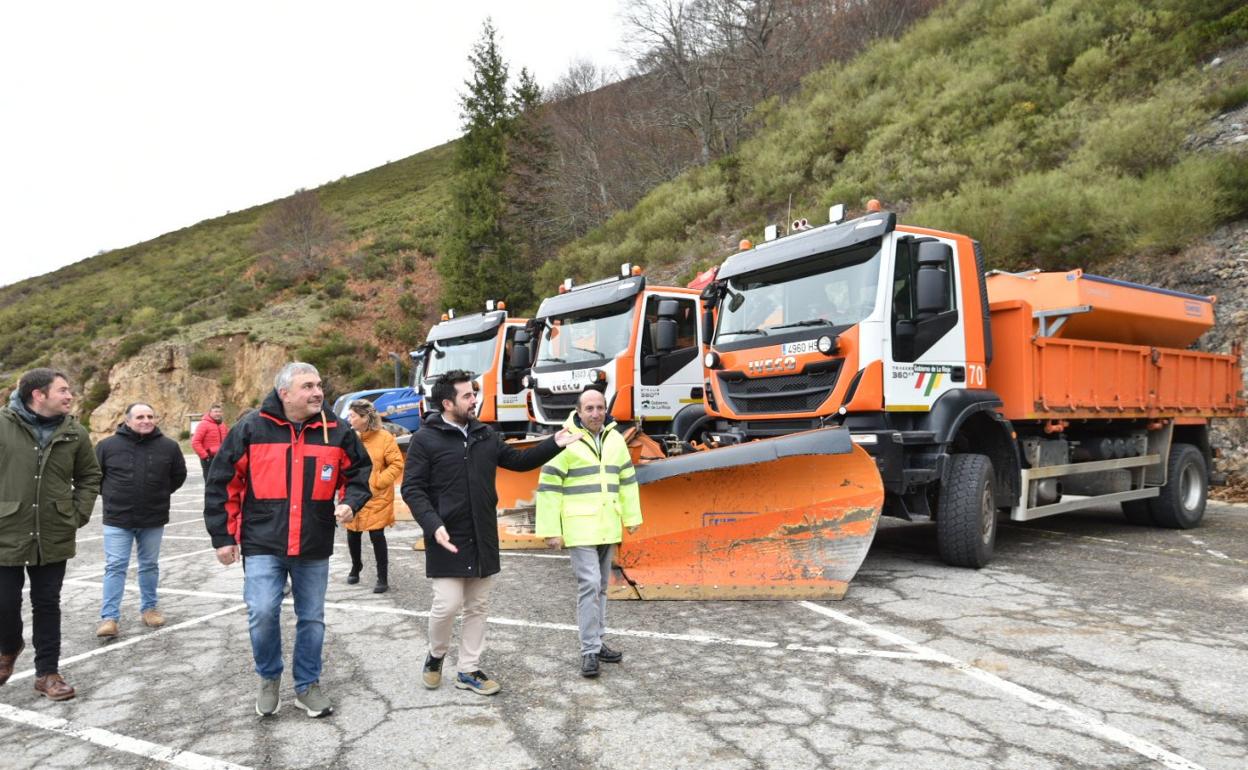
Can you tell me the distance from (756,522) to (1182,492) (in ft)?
20.1

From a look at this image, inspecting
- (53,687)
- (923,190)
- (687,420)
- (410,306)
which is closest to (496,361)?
(687,420)

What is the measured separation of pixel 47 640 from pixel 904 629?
4.97m

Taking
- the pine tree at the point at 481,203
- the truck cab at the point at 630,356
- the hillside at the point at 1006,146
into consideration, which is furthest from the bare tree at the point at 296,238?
the truck cab at the point at 630,356

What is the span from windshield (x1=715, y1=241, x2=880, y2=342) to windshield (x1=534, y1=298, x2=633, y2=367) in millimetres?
2410

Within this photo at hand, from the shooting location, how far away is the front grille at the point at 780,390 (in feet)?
20.7

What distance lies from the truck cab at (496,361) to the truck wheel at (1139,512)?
8.11 m

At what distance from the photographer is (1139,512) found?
9.09m

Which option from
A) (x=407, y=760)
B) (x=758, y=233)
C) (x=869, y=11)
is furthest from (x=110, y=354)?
(x=407, y=760)

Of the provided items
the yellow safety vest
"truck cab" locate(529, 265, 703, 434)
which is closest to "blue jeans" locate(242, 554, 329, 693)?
the yellow safety vest

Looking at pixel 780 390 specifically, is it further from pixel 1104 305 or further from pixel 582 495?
pixel 1104 305

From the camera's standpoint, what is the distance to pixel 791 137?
25.4m

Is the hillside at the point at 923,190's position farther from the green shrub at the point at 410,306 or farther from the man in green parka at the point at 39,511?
the man in green parka at the point at 39,511

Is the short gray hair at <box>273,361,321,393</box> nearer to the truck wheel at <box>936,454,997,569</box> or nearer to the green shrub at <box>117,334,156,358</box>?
the truck wheel at <box>936,454,997,569</box>

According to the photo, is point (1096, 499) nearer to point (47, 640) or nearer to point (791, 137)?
point (47, 640)
